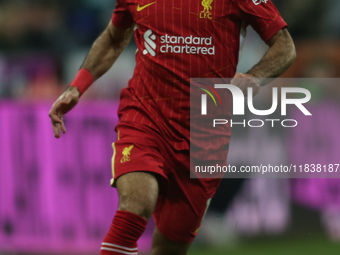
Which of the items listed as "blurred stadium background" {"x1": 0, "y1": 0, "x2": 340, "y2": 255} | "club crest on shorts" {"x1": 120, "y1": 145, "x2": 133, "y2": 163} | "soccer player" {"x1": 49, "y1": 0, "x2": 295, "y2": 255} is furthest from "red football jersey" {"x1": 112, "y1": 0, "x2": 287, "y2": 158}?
"blurred stadium background" {"x1": 0, "y1": 0, "x2": 340, "y2": 255}

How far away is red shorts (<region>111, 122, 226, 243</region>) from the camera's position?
3.14m

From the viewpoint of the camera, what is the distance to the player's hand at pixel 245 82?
2922 mm

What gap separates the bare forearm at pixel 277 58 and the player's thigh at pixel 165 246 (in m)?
1.29

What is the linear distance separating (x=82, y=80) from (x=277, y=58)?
52.0 inches

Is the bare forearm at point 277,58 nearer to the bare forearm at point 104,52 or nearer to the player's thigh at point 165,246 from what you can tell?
the bare forearm at point 104,52

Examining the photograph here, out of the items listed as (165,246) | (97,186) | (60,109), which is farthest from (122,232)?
(97,186)

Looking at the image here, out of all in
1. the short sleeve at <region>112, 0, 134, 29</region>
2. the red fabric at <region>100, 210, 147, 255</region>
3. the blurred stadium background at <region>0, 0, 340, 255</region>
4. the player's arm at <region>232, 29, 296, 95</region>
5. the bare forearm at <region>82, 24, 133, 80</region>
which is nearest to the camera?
the red fabric at <region>100, 210, 147, 255</region>

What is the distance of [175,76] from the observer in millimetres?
3340

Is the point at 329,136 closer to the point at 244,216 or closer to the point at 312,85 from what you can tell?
the point at 312,85

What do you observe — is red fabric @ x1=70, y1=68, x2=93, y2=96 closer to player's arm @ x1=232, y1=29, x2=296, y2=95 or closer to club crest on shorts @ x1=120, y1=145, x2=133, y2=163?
club crest on shorts @ x1=120, y1=145, x2=133, y2=163

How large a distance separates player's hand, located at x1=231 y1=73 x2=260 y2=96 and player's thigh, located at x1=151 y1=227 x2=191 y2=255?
4.02 feet

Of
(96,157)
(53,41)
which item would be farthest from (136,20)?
(53,41)

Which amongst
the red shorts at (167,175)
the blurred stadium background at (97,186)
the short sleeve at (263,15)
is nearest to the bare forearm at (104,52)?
the red shorts at (167,175)

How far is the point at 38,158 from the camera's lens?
567 centimetres
